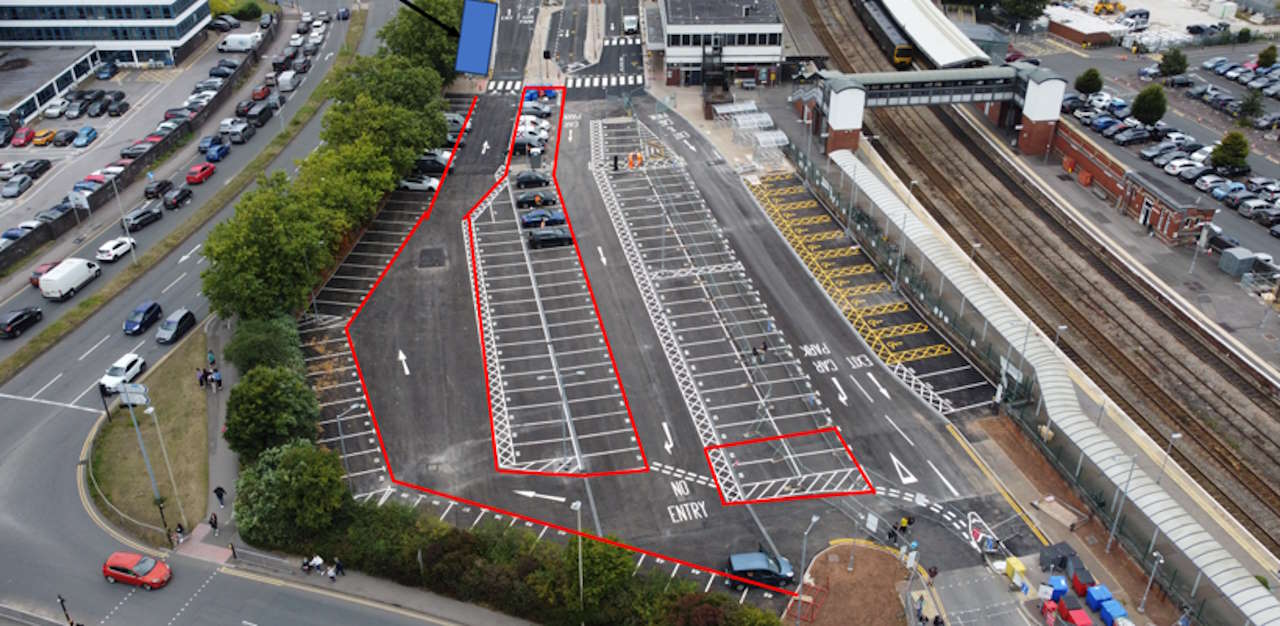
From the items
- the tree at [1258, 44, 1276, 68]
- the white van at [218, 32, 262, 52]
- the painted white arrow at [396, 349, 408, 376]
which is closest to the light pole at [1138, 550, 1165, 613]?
the painted white arrow at [396, 349, 408, 376]

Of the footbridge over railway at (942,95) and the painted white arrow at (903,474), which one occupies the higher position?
the footbridge over railway at (942,95)

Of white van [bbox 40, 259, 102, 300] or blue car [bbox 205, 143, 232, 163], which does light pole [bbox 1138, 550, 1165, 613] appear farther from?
blue car [bbox 205, 143, 232, 163]

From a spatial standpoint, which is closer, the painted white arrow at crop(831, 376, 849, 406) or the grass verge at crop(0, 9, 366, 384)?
the painted white arrow at crop(831, 376, 849, 406)

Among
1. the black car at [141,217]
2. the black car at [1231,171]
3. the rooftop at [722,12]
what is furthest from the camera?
the rooftop at [722,12]

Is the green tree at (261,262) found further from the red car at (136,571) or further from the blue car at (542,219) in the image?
the red car at (136,571)

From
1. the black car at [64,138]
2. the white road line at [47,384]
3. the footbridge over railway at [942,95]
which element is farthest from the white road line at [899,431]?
the black car at [64,138]
